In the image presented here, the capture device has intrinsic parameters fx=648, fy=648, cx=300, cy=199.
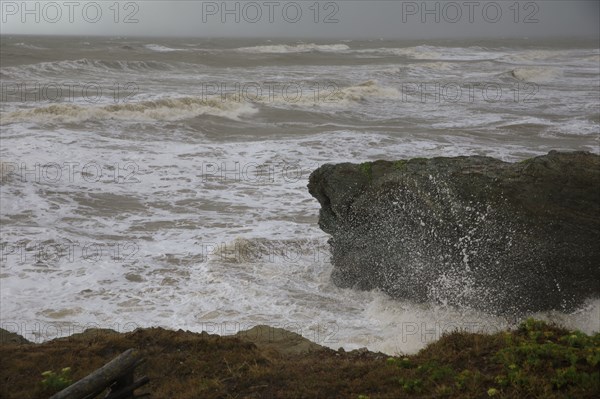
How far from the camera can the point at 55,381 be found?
4.84 meters

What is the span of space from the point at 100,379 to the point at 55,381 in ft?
2.57

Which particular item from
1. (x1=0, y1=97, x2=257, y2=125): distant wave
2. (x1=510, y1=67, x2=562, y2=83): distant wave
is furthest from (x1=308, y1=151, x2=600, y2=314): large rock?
(x1=510, y1=67, x2=562, y2=83): distant wave

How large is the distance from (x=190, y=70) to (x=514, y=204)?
35.3 m

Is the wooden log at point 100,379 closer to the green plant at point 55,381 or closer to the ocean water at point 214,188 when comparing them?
the green plant at point 55,381

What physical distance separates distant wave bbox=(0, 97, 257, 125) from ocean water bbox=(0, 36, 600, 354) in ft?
0.29

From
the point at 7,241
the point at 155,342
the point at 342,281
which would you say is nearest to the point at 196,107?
the point at 7,241

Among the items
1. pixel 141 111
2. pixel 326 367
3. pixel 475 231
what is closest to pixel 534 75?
pixel 141 111

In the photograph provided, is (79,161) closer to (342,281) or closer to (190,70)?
(342,281)

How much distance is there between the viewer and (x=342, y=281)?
8.65 metres

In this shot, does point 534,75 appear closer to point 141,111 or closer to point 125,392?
point 141,111

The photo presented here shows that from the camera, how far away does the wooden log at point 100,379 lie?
13.6 ft

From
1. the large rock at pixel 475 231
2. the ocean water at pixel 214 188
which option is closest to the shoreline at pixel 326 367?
the ocean water at pixel 214 188

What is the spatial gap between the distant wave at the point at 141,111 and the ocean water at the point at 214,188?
0.09 meters

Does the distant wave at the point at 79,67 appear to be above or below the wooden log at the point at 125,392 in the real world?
above
